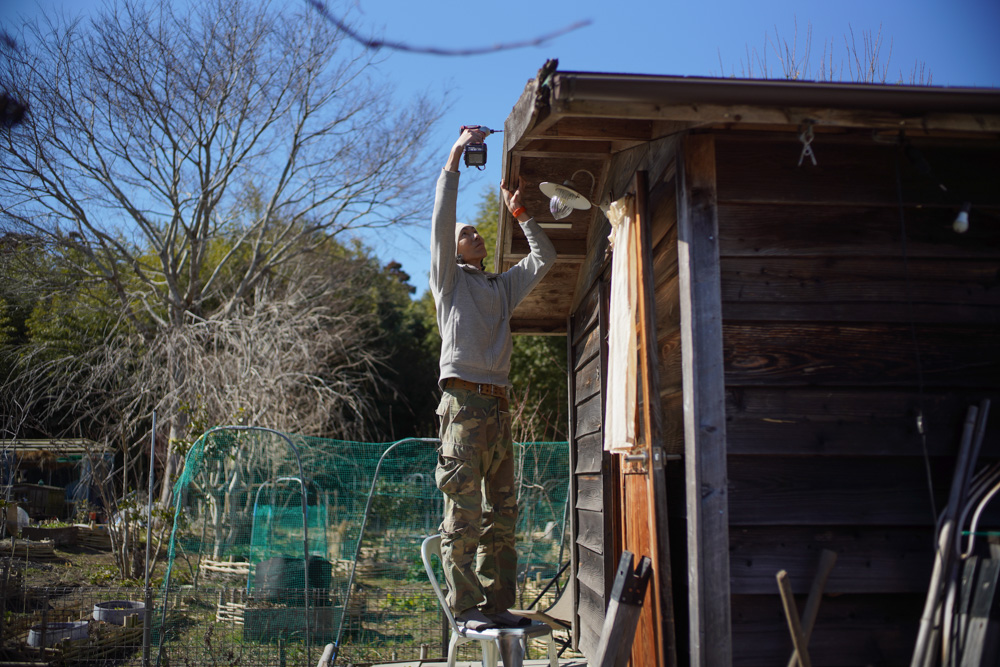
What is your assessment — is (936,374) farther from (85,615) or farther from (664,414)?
(85,615)

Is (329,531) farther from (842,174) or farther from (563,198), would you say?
(842,174)

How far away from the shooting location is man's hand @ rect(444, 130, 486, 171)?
3.14 m

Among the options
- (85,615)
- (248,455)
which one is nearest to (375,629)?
(85,615)

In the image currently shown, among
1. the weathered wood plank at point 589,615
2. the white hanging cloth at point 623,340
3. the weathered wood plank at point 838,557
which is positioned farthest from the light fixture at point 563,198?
the weathered wood plank at point 589,615

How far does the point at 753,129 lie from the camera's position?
2592 mm

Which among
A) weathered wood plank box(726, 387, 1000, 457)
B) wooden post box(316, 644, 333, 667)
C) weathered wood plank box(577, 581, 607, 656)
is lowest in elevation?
wooden post box(316, 644, 333, 667)

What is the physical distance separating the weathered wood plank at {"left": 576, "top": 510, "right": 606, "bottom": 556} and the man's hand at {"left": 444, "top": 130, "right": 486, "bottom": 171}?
6.81 feet

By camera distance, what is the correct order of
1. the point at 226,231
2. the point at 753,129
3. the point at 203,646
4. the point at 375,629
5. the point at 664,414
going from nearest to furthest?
the point at 753,129 → the point at 664,414 → the point at 203,646 → the point at 375,629 → the point at 226,231

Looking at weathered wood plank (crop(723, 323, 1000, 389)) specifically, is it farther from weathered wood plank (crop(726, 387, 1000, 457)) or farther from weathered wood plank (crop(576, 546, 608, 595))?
weathered wood plank (crop(576, 546, 608, 595))

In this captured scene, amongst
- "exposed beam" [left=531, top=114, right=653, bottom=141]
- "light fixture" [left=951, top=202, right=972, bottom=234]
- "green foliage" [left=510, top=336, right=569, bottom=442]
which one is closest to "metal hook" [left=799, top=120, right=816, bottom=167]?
"light fixture" [left=951, top=202, right=972, bottom=234]

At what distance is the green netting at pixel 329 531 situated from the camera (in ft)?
20.2

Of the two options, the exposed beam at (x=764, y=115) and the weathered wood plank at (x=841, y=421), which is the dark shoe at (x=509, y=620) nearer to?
the weathered wood plank at (x=841, y=421)

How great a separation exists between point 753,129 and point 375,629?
16.6 feet

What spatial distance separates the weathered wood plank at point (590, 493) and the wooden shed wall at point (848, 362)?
162 centimetres
